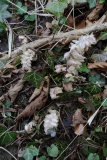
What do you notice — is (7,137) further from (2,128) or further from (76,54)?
(76,54)

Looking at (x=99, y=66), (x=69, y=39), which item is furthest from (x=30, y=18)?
(x=99, y=66)

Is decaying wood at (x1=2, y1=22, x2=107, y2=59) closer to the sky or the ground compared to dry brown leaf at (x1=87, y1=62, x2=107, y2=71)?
closer to the sky

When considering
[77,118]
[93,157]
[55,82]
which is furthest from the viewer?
[55,82]

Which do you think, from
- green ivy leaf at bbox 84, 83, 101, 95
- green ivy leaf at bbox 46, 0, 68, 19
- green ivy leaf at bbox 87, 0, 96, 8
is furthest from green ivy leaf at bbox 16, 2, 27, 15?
green ivy leaf at bbox 84, 83, 101, 95

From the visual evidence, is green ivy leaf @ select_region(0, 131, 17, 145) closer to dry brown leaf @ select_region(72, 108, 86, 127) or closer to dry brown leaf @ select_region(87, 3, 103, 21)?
dry brown leaf @ select_region(72, 108, 86, 127)

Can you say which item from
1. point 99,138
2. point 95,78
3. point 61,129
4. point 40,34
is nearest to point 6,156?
point 61,129

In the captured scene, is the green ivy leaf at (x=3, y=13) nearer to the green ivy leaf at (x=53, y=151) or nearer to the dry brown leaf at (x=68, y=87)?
the dry brown leaf at (x=68, y=87)
